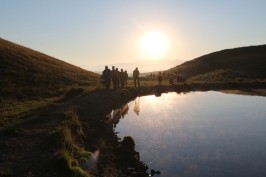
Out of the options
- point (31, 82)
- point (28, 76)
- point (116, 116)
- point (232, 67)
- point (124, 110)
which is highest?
point (232, 67)

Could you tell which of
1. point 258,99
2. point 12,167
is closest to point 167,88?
point 258,99

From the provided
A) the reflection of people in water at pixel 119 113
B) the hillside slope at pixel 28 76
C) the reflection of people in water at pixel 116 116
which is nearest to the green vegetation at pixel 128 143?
the reflection of people in water at pixel 119 113

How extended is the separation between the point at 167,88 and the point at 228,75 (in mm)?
16544

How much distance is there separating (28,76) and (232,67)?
4155 cm

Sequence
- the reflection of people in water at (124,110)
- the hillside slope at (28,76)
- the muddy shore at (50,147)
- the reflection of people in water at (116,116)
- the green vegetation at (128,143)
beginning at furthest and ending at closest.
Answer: the hillside slope at (28,76)
the reflection of people in water at (124,110)
the reflection of people in water at (116,116)
the green vegetation at (128,143)
the muddy shore at (50,147)

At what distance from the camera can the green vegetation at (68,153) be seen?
9328mm

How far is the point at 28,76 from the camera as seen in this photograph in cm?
4266

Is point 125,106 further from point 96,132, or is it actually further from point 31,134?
point 31,134

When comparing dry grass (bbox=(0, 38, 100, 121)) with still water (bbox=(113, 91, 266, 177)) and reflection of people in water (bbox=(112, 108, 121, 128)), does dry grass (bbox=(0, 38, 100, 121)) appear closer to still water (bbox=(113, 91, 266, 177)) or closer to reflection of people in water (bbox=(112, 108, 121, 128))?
reflection of people in water (bbox=(112, 108, 121, 128))

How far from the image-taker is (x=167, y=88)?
139ft

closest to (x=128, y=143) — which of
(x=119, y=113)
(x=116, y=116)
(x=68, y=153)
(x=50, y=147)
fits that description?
(x=50, y=147)

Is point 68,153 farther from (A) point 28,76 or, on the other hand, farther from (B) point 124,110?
(A) point 28,76

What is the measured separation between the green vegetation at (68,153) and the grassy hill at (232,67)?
128 ft

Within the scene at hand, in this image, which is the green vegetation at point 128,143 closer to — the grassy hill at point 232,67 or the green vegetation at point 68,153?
the green vegetation at point 68,153
